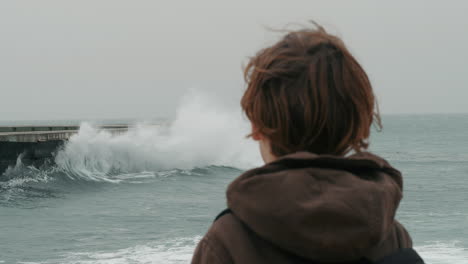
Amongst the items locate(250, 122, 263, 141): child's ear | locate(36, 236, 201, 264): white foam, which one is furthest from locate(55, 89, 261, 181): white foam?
locate(250, 122, 263, 141): child's ear

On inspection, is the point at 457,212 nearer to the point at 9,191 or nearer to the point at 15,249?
the point at 15,249

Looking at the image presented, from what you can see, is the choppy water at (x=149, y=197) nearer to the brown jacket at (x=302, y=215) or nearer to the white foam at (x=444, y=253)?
the white foam at (x=444, y=253)

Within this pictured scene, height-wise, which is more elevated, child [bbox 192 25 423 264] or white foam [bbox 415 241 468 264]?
child [bbox 192 25 423 264]

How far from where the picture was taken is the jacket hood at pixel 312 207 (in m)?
0.92

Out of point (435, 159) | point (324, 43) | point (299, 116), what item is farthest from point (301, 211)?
point (435, 159)

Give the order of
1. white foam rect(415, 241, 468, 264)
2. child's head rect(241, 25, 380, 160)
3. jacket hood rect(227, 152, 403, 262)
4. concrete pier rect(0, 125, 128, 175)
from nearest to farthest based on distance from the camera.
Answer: jacket hood rect(227, 152, 403, 262), child's head rect(241, 25, 380, 160), white foam rect(415, 241, 468, 264), concrete pier rect(0, 125, 128, 175)

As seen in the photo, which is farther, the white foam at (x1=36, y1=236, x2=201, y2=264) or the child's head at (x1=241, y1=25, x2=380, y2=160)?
the white foam at (x1=36, y1=236, x2=201, y2=264)

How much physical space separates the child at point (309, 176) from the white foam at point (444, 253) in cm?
943

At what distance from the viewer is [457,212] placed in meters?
15.6

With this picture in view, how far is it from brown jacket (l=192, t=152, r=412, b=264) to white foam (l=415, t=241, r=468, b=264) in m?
9.50

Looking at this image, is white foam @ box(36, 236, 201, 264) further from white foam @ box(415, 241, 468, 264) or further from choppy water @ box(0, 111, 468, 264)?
white foam @ box(415, 241, 468, 264)

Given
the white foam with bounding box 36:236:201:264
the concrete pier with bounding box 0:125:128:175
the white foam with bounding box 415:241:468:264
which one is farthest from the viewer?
the concrete pier with bounding box 0:125:128:175

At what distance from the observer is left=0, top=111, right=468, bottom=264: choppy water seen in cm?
1080

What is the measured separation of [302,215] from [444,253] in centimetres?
1039
